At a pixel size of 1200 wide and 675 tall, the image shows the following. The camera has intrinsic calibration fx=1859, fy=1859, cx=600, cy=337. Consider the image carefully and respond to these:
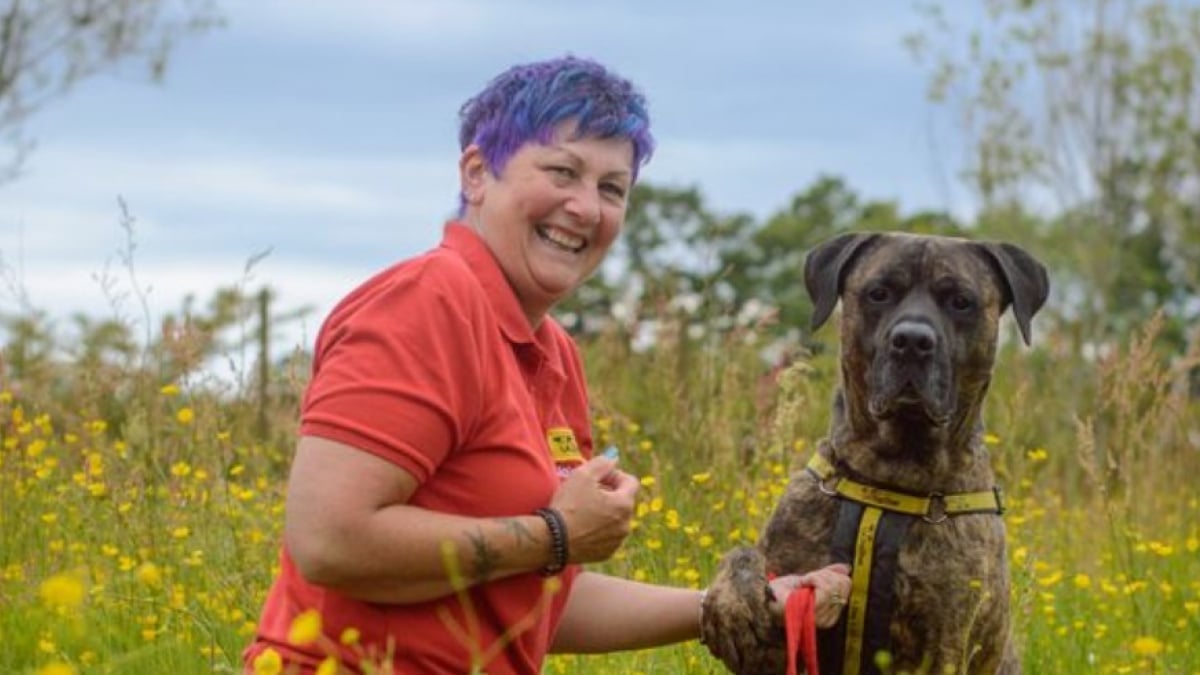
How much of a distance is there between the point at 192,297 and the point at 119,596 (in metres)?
2.56

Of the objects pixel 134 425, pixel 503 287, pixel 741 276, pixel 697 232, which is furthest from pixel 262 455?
pixel 741 276

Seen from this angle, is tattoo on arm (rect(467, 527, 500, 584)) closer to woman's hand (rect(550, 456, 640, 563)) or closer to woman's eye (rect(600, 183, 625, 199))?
woman's hand (rect(550, 456, 640, 563))

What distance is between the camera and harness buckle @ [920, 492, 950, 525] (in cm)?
437

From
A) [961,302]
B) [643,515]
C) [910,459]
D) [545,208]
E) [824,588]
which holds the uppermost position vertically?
[545,208]

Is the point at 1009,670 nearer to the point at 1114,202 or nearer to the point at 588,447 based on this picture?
the point at 588,447

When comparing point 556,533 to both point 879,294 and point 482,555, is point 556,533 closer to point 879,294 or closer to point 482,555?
point 482,555

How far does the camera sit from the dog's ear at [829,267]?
15.2ft

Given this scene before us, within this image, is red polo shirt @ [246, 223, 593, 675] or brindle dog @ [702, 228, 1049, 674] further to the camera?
brindle dog @ [702, 228, 1049, 674]

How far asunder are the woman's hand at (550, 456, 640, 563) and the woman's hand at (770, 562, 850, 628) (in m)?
0.66

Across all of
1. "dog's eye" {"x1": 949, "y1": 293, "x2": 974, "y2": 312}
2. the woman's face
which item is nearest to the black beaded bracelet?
the woman's face

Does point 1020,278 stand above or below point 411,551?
above

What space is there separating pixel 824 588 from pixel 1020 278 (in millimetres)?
1029

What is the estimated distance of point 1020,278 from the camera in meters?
4.64

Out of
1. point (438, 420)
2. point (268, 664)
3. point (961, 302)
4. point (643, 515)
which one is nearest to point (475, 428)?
point (438, 420)
